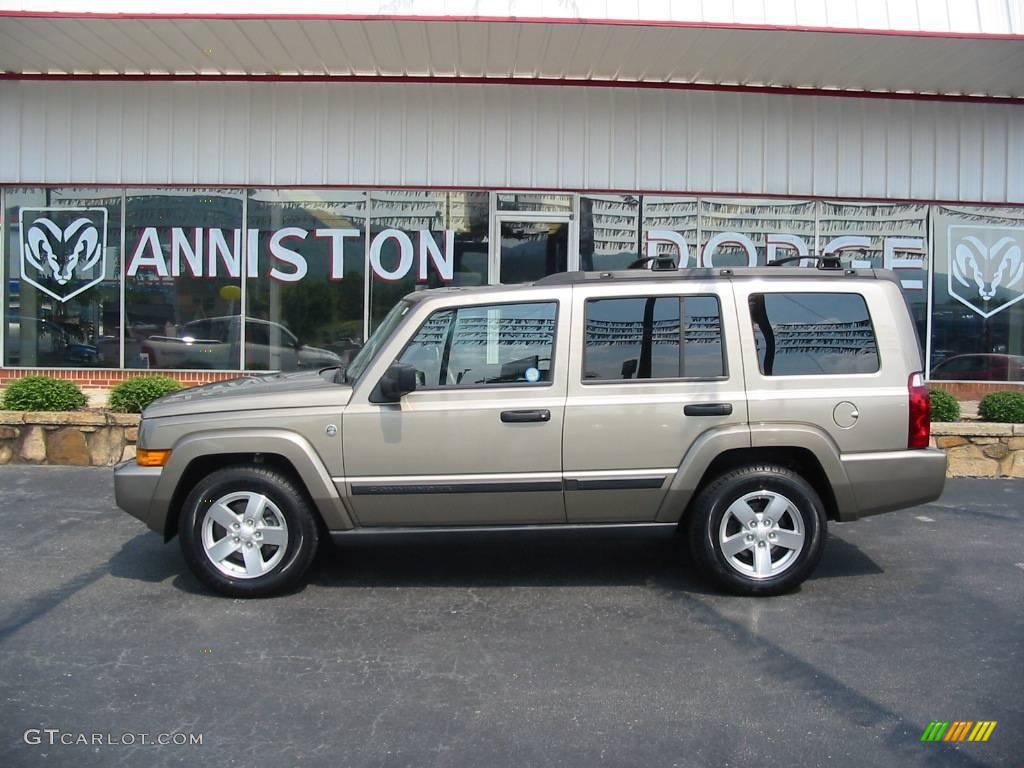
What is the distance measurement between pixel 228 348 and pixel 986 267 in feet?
30.2

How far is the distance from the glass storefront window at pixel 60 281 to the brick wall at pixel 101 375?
0.29 feet

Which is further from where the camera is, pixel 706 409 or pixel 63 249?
pixel 63 249

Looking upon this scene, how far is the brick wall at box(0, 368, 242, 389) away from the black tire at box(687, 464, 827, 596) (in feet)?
24.5

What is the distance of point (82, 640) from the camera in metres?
4.79

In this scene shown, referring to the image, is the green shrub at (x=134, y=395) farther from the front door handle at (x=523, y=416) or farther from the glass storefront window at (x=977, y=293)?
the glass storefront window at (x=977, y=293)

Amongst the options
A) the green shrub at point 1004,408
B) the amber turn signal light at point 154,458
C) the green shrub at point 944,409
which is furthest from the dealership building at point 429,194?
the amber turn signal light at point 154,458

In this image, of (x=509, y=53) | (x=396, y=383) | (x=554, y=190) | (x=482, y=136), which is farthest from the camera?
(x=554, y=190)

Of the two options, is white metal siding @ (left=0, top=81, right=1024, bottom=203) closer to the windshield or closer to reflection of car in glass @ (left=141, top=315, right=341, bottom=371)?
reflection of car in glass @ (left=141, top=315, right=341, bottom=371)

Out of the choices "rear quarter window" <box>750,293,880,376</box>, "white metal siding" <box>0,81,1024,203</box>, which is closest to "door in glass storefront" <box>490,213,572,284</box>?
"white metal siding" <box>0,81,1024,203</box>

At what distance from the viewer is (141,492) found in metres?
5.37

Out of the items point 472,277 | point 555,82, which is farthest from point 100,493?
point 555,82

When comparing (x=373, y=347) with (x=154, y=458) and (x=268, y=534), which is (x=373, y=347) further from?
(x=154, y=458)

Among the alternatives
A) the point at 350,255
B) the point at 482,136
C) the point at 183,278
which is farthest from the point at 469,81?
the point at 183,278

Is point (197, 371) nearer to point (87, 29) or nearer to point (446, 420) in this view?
point (87, 29)
